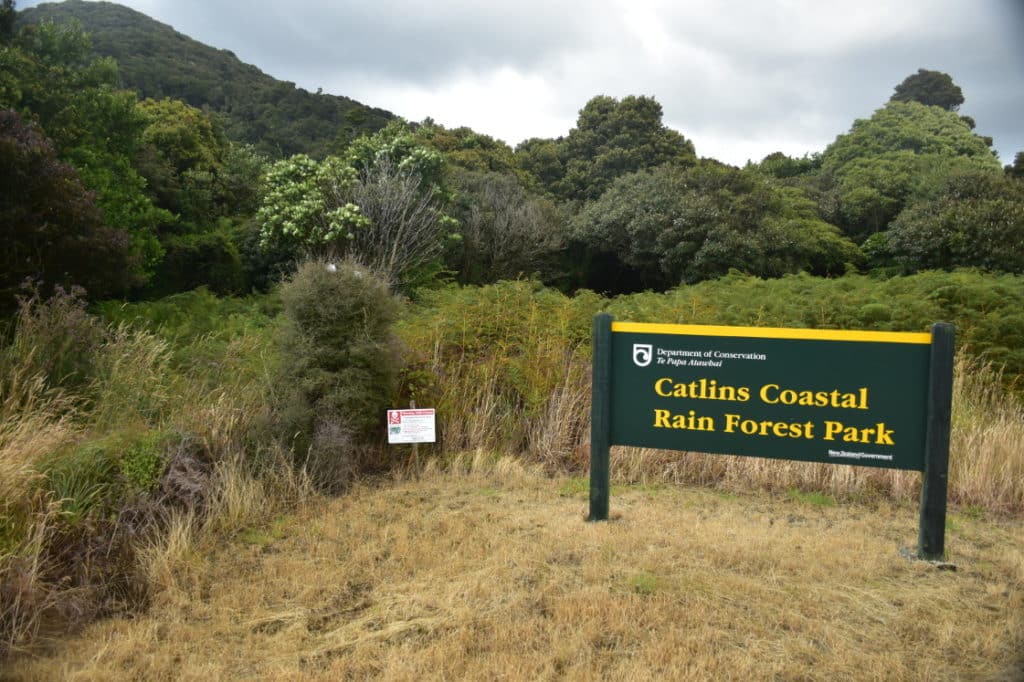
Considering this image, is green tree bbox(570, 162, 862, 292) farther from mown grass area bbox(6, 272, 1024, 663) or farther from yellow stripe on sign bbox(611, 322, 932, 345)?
yellow stripe on sign bbox(611, 322, 932, 345)

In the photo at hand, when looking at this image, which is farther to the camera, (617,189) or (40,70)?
(617,189)

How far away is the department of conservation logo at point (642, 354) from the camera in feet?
16.6

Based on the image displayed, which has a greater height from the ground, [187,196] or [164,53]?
[164,53]

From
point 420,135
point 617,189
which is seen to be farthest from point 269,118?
point 617,189

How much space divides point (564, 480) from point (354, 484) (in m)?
1.73

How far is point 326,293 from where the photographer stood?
6535 mm

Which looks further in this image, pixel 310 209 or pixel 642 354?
pixel 310 209

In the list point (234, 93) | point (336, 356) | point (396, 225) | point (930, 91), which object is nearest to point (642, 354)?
point (336, 356)

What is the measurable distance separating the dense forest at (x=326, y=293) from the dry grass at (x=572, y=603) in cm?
64

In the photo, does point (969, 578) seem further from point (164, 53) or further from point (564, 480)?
→ point (164, 53)

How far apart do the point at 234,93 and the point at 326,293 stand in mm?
35861

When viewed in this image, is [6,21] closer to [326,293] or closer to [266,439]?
[326,293]

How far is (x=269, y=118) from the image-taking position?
36156 millimetres

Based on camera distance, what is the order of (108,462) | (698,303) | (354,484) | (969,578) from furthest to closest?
1. (698,303)
2. (354,484)
3. (108,462)
4. (969,578)
